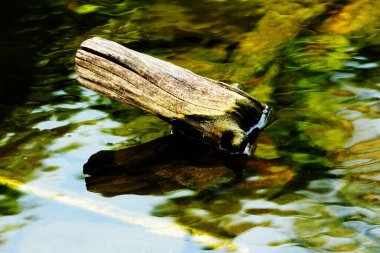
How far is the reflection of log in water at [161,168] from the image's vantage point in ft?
9.75

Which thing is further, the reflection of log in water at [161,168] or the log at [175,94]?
the log at [175,94]

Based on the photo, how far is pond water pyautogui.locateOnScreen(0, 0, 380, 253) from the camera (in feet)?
8.59

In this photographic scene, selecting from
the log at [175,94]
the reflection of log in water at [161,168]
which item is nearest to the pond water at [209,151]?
the reflection of log in water at [161,168]

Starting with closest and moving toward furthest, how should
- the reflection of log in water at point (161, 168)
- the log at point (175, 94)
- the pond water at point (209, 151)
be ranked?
the pond water at point (209, 151) < the reflection of log in water at point (161, 168) < the log at point (175, 94)

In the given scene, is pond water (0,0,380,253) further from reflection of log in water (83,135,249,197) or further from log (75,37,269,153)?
log (75,37,269,153)

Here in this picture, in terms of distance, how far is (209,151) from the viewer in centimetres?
319

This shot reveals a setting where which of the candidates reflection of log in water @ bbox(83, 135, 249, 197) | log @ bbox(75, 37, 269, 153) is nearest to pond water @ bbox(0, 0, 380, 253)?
reflection of log in water @ bbox(83, 135, 249, 197)

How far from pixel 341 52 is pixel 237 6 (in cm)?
136

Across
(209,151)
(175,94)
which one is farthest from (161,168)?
(175,94)

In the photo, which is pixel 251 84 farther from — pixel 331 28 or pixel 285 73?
pixel 331 28

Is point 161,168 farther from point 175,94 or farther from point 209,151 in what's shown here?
point 175,94

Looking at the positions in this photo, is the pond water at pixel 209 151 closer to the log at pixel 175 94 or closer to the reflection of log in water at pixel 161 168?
the reflection of log in water at pixel 161 168

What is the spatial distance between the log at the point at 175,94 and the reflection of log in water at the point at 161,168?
0.08 metres

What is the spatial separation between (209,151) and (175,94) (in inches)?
13.0
